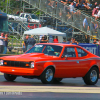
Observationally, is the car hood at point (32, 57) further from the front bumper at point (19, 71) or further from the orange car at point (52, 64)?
the front bumper at point (19, 71)

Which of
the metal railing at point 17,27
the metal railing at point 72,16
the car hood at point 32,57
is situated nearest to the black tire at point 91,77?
the car hood at point 32,57

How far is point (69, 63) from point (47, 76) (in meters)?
1.06

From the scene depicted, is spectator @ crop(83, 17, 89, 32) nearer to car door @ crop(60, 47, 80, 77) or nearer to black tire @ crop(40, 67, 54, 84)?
car door @ crop(60, 47, 80, 77)

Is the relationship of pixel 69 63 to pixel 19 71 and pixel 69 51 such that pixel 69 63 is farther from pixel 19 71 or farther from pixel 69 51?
pixel 19 71

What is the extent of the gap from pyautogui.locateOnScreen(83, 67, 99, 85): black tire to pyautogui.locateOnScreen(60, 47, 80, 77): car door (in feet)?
1.48

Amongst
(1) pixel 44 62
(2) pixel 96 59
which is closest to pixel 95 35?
(2) pixel 96 59

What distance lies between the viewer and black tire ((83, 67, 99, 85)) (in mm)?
11873

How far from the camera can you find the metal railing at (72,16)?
2500 centimetres

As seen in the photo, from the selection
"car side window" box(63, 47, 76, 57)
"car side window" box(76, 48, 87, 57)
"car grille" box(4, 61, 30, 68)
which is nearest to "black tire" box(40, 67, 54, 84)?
"car grille" box(4, 61, 30, 68)

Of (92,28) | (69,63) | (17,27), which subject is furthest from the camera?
(17,27)

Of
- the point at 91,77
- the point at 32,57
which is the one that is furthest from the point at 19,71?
the point at 91,77

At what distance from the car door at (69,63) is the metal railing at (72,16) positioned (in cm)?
1342

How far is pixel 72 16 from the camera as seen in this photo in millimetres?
26266

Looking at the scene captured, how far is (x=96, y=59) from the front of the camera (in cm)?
1214
